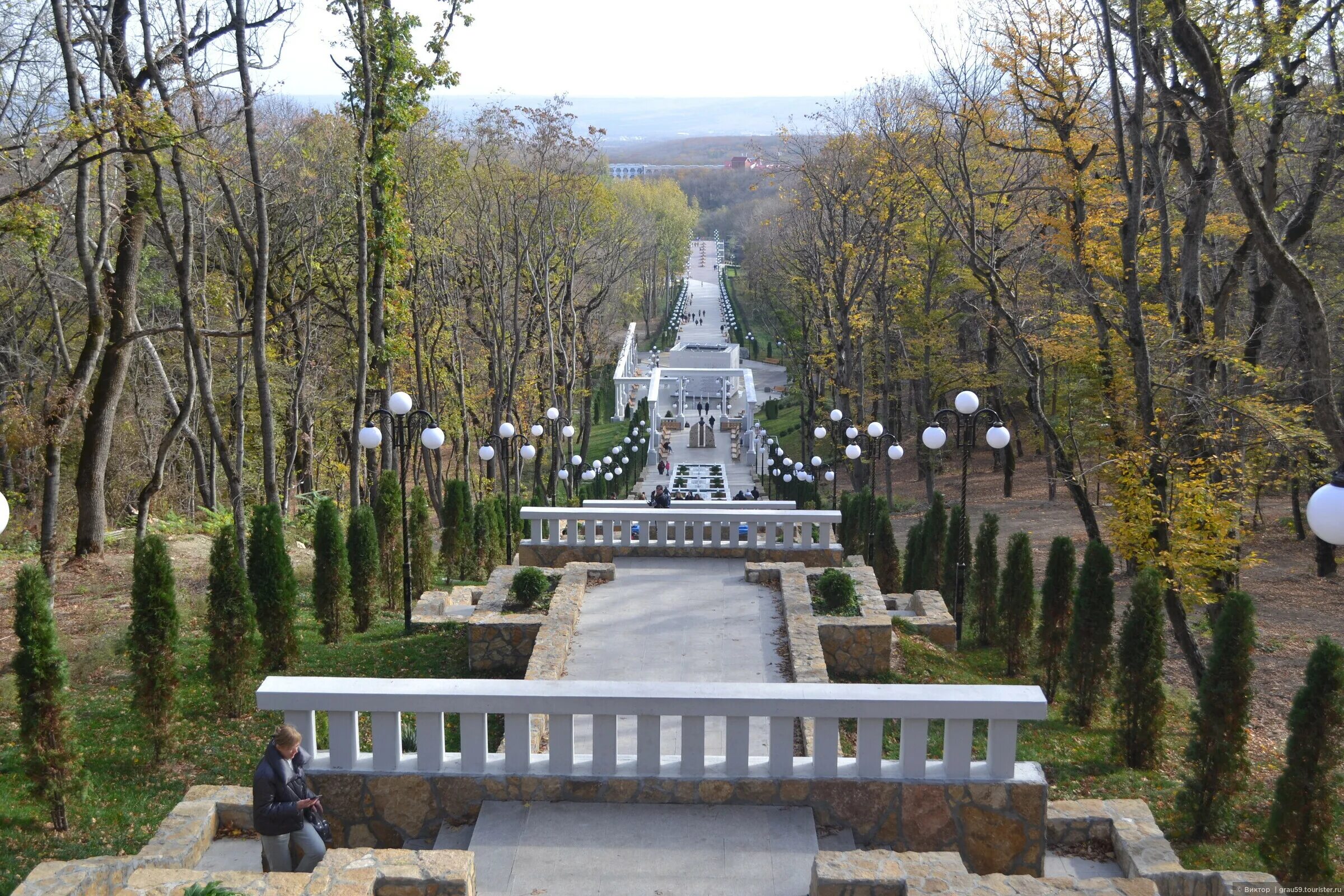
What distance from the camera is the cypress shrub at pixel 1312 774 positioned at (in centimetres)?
643

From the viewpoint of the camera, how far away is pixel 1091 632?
967 centimetres

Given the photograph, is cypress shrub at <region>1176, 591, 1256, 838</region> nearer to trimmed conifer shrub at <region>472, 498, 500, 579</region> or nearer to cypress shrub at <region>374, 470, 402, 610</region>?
cypress shrub at <region>374, 470, 402, 610</region>

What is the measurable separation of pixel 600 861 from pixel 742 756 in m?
1.02

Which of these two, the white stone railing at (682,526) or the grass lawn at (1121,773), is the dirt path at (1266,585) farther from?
the white stone railing at (682,526)

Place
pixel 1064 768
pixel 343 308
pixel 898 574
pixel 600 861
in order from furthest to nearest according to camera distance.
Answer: pixel 343 308
pixel 898 574
pixel 1064 768
pixel 600 861

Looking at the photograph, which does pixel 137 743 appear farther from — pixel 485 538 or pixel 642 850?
pixel 485 538

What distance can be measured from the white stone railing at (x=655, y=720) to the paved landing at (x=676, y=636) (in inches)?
65.2

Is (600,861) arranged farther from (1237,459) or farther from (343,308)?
(343,308)

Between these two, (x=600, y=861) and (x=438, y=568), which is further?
(x=438, y=568)

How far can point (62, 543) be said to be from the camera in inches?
732

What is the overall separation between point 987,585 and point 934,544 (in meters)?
2.87

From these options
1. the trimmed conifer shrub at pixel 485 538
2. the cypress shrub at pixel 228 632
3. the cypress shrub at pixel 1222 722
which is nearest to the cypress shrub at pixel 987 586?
the cypress shrub at pixel 1222 722

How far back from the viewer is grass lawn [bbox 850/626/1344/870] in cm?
720

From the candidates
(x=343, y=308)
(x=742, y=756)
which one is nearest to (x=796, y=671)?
(x=742, y=756)
